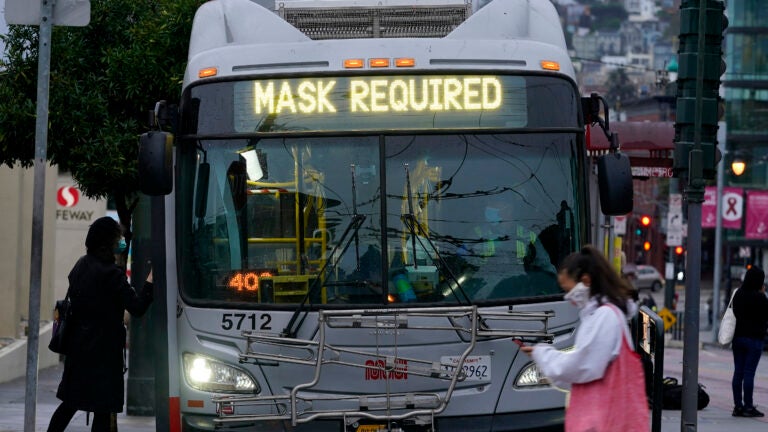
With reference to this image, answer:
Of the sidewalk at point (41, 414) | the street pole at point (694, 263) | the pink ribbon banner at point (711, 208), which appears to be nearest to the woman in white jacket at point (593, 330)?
the street pole at point (694, 263)

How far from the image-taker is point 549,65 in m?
9.25

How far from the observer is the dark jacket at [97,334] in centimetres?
954

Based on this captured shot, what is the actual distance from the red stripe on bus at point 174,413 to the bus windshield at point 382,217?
672 mm

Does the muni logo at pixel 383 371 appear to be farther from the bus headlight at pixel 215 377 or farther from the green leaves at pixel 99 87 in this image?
the green leaves at pixel 99 87

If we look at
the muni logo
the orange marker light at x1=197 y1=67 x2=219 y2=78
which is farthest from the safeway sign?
the muni logo

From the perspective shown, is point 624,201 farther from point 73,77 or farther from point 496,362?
point 73,77

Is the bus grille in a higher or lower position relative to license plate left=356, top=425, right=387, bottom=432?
higher

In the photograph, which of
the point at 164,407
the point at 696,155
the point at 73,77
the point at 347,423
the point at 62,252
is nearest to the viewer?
the point at 347,423

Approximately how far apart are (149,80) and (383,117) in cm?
479

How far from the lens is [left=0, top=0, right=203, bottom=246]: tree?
1303 cm

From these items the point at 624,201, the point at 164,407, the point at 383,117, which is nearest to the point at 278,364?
the point at 164,407

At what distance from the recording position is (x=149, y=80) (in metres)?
13.3

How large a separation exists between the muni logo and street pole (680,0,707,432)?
330 centimetres

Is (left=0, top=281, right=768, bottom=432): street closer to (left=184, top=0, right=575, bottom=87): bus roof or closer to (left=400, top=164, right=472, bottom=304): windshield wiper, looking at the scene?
(left=184, top=0, right=575, bottom=87): bus roof
